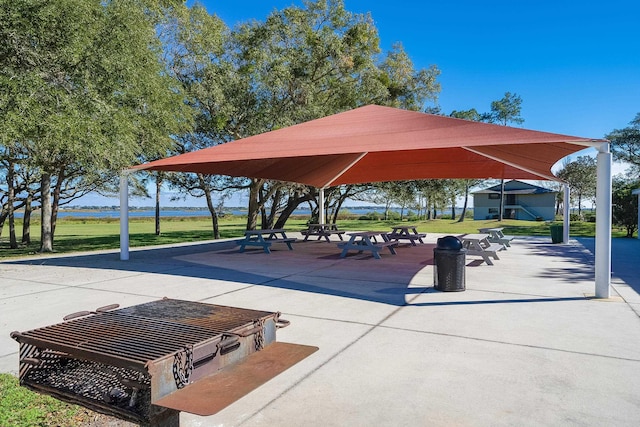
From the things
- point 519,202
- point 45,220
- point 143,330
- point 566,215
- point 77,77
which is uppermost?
point 77,77

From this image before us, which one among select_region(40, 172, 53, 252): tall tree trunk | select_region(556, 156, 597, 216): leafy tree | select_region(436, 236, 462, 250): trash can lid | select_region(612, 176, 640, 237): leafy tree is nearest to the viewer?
select_region(436, 236, 462, 250): trash can lid

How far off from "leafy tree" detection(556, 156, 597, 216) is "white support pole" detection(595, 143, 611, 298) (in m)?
51.1

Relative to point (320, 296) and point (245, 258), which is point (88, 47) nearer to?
point (245, 258)

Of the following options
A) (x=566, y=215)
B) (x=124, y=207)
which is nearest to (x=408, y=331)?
(x=124, y=207)

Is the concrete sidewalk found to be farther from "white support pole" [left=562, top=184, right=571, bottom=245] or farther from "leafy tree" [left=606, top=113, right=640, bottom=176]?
"leafy tree" [left=606, top=113, right=640, bottom=176]

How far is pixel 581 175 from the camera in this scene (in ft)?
170

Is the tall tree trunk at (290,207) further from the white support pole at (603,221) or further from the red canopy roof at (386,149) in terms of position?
the white support pole at (603,221)

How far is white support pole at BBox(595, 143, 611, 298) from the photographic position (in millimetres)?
6457

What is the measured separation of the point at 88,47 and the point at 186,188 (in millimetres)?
13430

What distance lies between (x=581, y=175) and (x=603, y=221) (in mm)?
52535

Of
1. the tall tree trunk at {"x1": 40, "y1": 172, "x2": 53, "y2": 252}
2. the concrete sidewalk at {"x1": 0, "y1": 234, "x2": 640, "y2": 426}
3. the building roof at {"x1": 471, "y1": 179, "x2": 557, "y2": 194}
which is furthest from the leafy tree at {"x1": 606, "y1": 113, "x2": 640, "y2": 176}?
the tall tree trunk at {"x1": 40, "y1": 172, "x2": 53, "y2": 252}

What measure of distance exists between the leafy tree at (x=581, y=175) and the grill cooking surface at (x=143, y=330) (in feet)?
187

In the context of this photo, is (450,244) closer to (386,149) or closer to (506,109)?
(386,149)

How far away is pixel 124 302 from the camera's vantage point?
6328 millimetres
